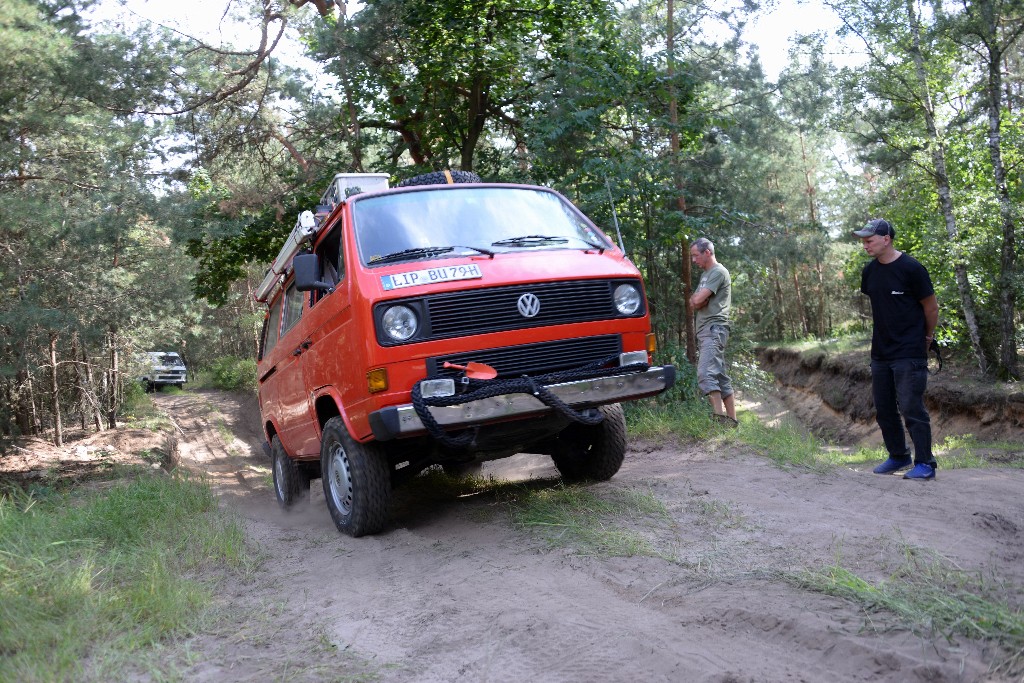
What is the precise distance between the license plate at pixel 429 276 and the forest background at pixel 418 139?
6.63 metres

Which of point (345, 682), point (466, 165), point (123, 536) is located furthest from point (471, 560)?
point (466, 165)

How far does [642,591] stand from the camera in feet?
12.9

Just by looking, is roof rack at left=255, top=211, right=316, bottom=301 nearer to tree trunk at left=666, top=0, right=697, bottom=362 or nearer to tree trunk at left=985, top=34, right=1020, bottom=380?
tree trunk at left=666, top=0, right=697, bottom=362

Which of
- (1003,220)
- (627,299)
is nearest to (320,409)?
(627,299)

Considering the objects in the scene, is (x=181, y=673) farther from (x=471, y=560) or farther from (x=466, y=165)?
(x=466, y=165)

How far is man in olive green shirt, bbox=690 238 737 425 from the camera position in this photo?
8.09 meters

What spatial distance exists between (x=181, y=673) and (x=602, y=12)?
560 inches

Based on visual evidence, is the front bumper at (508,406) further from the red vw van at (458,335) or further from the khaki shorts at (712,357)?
the khaki shorts at (712,357)

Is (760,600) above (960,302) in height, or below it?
below

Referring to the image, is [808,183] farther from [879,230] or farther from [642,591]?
[642,591]

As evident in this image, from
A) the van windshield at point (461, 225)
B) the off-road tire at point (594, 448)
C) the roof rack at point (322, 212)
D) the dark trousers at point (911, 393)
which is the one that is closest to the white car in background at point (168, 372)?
the roof rack at point (322, 212)

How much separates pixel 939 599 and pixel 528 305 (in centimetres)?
269

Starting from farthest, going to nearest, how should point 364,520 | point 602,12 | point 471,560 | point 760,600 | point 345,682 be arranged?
1. point 602,12
2. point 364,520
3. point 471,560
4. point 760,600
5. point 345,682

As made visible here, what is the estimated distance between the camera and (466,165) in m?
16.1
